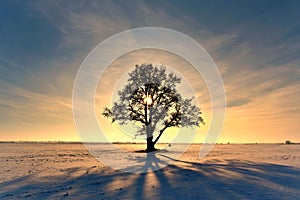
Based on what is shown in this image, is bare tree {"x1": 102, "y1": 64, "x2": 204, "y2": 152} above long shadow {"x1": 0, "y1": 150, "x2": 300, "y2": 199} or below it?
above

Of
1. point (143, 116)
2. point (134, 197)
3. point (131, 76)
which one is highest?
point (131, 76)

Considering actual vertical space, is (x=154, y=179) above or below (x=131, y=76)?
below

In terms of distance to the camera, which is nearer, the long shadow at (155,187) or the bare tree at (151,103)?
the long shadow at (155,187)

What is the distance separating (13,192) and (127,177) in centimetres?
759

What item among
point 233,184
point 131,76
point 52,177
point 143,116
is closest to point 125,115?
point 143,116

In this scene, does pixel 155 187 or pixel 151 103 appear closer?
pixel 155 187

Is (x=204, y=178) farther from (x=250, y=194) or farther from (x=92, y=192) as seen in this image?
(x=92, y=192)

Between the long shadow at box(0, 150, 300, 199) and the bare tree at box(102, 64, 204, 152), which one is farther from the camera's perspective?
the bare tree at box(102, 64, 204, 152)

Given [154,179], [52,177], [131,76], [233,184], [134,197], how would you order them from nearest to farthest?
1. [134,197]
2. [233,184]
3. [154,179]
4. [52,177]
5. [131,76]

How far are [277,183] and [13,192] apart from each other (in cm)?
1548

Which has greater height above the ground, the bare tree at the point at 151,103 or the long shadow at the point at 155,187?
the bare tree at the point at 151,103

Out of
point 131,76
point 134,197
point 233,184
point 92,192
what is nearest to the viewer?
point 134,197

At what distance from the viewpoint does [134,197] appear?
14.0 meters

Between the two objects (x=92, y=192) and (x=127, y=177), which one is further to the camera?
(x=127, y=177)
